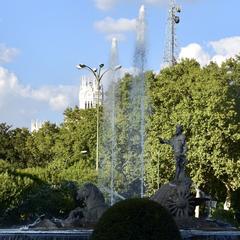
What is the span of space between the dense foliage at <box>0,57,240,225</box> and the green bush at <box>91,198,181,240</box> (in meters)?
26.5

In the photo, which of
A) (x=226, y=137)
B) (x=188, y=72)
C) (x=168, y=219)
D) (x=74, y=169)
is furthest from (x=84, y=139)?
(x=168, y=219)

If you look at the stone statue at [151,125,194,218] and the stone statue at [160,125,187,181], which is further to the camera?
the stone statue at [160,125,187,181]

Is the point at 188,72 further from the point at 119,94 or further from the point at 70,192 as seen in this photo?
the point at 70,192

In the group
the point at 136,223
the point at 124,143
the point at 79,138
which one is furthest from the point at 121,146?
the point at 136,223

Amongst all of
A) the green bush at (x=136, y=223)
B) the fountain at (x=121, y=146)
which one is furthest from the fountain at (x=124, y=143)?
the green bush at (x=136, y=223)

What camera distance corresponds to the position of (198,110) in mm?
42594

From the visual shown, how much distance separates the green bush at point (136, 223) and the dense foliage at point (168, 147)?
2648 centimetres

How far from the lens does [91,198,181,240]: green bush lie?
40.1 feet

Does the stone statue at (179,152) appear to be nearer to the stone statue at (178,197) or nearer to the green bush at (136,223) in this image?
the stone statue at (178,197)

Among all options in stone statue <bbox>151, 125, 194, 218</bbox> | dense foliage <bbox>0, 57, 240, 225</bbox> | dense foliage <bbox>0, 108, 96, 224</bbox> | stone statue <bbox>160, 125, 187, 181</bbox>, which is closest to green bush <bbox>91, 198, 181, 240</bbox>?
stone statue <bbox>151, 125, 194, 218</bbox>

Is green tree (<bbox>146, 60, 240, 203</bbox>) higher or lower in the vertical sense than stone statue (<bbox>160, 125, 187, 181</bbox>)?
higher

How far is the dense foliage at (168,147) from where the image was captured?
130ft

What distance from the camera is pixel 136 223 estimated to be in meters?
12.4

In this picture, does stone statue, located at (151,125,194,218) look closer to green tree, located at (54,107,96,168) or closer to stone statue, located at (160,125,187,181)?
stone statue, located at (160,125,187,181)
